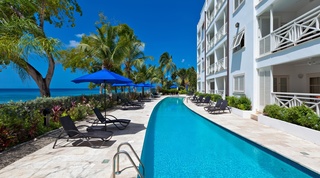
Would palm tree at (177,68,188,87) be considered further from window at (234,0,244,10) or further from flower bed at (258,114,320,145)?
flower bed at (258,114,320,145)

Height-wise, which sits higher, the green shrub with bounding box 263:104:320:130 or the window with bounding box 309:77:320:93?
the window with bounding box 309:77:320:93

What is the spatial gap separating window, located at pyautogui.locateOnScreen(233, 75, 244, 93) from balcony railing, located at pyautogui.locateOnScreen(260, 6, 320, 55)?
3.14 meters

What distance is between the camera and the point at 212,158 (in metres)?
6.22

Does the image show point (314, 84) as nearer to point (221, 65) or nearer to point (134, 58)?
point (221, 65)

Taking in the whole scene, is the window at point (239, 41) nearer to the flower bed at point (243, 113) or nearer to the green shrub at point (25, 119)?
the flower bed at point (243, 113)

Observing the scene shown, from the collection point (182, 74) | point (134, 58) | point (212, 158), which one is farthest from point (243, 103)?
point (182, 74)

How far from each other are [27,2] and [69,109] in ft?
21.4

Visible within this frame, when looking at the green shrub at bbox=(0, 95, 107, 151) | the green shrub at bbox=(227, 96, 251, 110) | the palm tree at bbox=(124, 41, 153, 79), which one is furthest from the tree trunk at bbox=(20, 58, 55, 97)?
the palm tree at bbox=(124, 41, 153, 79)

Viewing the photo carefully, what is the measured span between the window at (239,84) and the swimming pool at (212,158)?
694 centimetres

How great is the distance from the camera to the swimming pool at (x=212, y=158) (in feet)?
16.9

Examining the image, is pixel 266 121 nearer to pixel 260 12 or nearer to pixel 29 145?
pixel 260 12

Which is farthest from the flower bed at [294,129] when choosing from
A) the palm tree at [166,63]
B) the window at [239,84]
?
the palm tree at [166,63]

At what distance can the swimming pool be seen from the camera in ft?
16.9

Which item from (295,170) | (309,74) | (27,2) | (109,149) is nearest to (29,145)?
(109,149)
